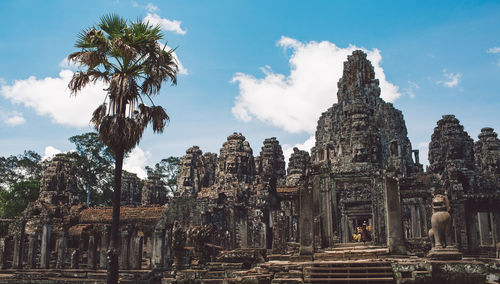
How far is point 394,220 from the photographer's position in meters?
15.0

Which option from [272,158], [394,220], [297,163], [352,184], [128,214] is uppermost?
[272,158]

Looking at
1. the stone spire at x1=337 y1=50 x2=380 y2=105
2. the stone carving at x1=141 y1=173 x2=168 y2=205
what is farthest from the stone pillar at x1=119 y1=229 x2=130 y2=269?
the stone spire at x1=337 y1=50 x2=380 y2=105

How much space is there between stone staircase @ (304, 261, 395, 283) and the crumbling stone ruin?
4 cm

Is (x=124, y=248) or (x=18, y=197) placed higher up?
(x=18, y=197)

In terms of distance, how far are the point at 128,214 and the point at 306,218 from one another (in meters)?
17.9

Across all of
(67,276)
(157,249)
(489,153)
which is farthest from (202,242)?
(489,153)

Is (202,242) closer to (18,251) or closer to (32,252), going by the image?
(32,252)

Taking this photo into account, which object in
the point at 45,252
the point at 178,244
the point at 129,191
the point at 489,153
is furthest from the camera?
the point at 129,191

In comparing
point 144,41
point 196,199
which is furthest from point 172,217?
point 144,41

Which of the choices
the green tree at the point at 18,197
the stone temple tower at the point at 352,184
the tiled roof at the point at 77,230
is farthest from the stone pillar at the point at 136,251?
the green tree at the point at 18,197

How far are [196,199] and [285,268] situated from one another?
757 inches

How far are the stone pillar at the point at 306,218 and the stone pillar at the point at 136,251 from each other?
12.3m

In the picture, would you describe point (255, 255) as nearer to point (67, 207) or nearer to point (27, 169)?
Result: point (67, 207)

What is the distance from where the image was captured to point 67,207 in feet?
99.7
